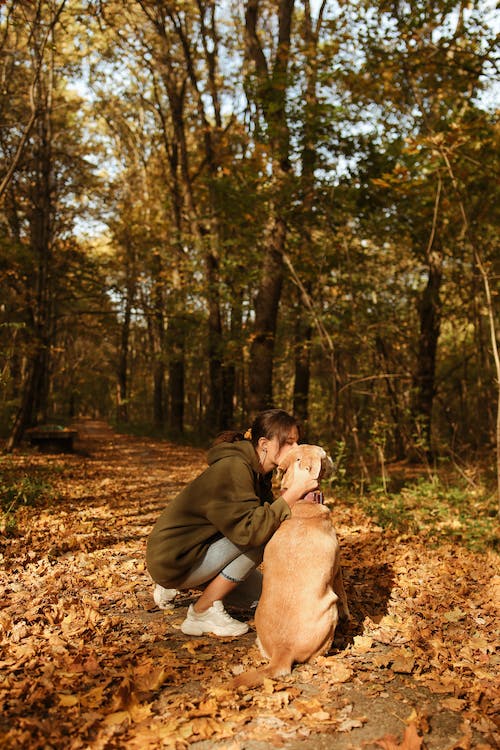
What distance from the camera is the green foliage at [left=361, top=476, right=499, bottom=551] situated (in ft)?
19.6

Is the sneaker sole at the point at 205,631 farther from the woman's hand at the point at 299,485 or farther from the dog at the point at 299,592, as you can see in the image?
the woman's hand at the point at 299,485

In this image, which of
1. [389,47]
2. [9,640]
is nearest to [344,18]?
[389,47]

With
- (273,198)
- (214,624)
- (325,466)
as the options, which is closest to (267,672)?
(214,624)

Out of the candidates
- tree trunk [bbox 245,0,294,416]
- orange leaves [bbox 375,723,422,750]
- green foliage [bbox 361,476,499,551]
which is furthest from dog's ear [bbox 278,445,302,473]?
tree trunk [bbox 245,0,294,416]

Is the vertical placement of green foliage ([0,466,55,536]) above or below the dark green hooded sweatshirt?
below

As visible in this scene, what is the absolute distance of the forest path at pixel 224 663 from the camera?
2.46m

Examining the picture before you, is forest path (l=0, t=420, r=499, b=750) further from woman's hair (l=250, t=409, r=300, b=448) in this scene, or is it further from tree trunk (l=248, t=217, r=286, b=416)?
tree trunk (l=248, t=217, r=286, b=416)

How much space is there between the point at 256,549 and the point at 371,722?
118 centimetres

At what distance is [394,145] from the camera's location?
10375 millimetres

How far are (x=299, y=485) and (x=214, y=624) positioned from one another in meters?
1.18

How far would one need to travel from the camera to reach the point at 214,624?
3.52m

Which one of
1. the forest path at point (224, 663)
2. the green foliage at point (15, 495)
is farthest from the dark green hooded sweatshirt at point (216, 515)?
the green foliage at point (15, 495)

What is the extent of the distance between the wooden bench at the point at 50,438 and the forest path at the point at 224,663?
25.2ft

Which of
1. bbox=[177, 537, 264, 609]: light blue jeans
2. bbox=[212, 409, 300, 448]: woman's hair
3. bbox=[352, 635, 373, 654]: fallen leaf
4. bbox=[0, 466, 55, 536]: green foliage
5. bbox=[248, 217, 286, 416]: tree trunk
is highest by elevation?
bbox=[248, 217, 286, 416]: tree trunk
